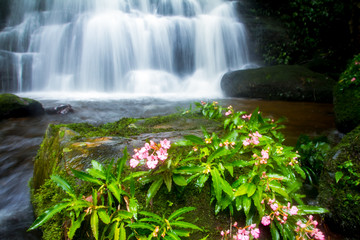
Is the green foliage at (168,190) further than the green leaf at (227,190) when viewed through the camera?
No

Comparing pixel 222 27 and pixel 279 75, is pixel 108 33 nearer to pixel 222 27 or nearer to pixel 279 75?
pixel 222 27

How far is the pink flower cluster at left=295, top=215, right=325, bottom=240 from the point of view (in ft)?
4.22

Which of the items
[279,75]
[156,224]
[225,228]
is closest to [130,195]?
[156,224]

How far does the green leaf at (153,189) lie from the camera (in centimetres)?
135

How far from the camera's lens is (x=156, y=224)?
4.19ft

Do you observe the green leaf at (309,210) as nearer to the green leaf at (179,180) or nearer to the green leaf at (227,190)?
the green leaf at (227,190)

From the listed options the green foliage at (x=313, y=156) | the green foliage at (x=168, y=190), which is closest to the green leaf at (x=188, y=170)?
the green foliage at (x=168, y=190)

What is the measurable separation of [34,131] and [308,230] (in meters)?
5.86

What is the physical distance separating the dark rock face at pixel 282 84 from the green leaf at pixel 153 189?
7099 millimetres

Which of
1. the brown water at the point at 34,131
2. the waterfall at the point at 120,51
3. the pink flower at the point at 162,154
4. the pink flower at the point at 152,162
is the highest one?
the waterfall at the point at 120,51

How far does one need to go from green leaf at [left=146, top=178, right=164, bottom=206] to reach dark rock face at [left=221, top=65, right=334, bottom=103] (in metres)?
7.10

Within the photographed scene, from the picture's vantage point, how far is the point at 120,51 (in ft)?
38.4

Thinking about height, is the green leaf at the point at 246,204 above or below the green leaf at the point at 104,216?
above

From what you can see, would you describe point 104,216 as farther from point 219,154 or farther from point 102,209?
point 219,154
